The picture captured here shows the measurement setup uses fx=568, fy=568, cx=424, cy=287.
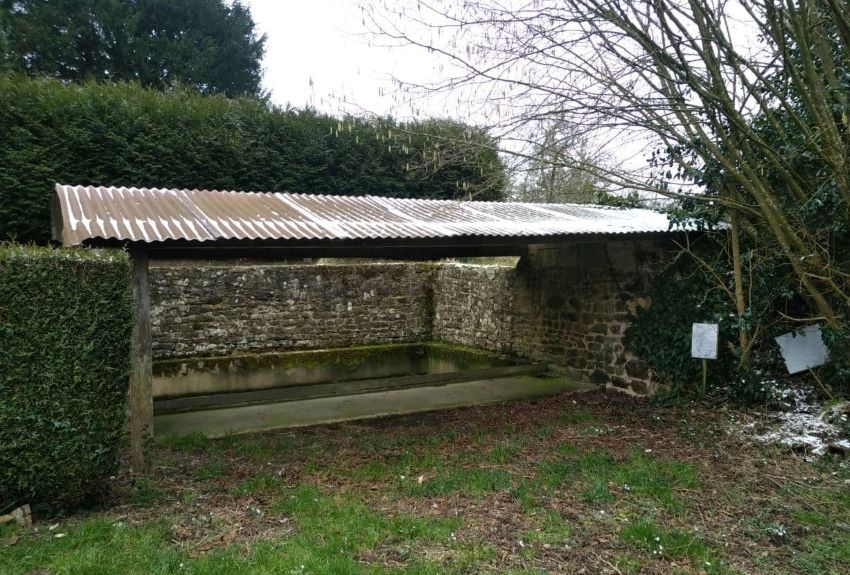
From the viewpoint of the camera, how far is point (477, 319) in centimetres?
1067

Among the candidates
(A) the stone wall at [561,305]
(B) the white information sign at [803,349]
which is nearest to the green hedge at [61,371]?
(A) the stone wall at [561,305]

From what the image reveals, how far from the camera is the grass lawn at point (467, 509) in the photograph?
10.6ft

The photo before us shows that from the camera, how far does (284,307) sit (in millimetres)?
9844

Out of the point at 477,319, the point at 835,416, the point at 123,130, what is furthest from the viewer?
the point at 477,319

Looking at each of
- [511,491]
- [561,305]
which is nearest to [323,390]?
[511,491]

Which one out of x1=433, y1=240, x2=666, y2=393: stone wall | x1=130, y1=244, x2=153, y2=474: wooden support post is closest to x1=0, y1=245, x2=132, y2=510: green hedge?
x1=130, y1=244, x2=153, y2=474: wooden support post

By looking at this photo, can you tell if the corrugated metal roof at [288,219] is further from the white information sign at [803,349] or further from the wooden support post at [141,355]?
the white information sign at [803,349]

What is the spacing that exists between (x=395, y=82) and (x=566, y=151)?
70.4 inches

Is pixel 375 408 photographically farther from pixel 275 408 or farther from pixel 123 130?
pixel 123 130

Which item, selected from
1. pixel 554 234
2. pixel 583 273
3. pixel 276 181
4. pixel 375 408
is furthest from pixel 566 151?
pixel 276 181

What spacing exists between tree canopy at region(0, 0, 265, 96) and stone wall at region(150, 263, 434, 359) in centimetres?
681

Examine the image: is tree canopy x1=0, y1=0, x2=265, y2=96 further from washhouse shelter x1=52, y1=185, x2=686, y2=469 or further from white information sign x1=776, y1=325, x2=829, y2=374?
white information sign x1=776, y1=325, x2=829, y2=374

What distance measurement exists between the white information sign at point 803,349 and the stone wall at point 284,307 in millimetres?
6515

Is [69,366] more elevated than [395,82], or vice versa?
[395,82]
